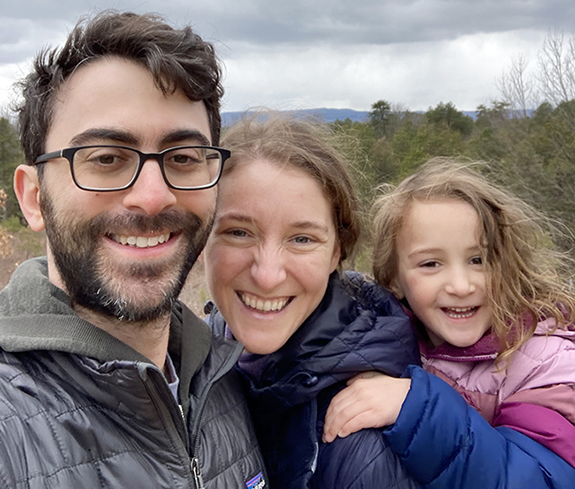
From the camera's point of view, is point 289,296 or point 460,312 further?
point 460,312

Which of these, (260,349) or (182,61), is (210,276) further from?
(182,61)

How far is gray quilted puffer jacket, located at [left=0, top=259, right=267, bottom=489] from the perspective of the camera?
47.6 inches

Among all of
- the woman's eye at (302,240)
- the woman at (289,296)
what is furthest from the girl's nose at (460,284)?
the woman's eye at (302,240)

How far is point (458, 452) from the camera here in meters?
1.74

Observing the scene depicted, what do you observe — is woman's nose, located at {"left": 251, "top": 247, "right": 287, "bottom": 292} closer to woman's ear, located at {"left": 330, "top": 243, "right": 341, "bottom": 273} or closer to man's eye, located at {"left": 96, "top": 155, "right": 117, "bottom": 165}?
woman's ear, located at {"left": 330, "top": 243, "right": 341, "bottom": 273}

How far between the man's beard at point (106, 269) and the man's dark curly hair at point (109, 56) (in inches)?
11.9

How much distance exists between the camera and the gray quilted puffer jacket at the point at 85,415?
1.21 meters

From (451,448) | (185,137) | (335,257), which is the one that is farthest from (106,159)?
(451,448)

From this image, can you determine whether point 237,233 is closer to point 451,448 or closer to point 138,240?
point 138,240

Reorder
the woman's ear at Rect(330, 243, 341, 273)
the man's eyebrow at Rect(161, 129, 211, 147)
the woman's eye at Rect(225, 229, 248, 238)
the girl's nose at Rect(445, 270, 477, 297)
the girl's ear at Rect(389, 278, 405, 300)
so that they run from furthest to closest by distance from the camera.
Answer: the girl's ear at Rect(389, 278, 405, 300) < the girl's nose at Rect(445, 270, 477, 297) < the woman's ear at Rect(330, 243, 341, 273) < the woman's eye at Rect(225, 229, 248, 238) < the man's eyebrow at Rect(161, 129, 211, 147)

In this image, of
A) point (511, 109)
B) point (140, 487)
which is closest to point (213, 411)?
point (140, 487)

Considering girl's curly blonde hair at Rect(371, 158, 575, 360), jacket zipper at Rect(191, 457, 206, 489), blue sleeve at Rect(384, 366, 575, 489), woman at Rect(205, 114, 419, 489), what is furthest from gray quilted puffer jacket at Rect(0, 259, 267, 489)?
girl's curly blonde hair at Rect(371, 158, 575, 360)

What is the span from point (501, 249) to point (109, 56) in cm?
175

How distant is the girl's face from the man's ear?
157cm
